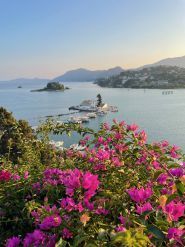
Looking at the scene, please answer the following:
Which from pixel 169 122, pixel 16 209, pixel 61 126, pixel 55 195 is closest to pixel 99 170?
pixel 55 195

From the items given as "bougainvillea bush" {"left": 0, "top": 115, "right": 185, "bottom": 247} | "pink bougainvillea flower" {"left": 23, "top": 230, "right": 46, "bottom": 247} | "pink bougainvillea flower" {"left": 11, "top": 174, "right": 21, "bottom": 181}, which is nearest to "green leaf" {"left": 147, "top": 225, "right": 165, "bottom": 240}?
"bougainvillea bush" {"left": 0, "top": 115, "right": 185, "bottom": 247}

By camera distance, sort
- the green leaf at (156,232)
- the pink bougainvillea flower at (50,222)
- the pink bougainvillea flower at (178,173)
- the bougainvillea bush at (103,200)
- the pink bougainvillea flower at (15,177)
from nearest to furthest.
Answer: the green leaf at (156,232)
the bougainvillea bush at (103,200)
the pink bougainvillea flower at (50,222)
the pink bougainvillea flower at (178,173)
the pink bougainvillea flower at (15,177)

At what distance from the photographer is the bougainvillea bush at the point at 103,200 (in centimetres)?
126

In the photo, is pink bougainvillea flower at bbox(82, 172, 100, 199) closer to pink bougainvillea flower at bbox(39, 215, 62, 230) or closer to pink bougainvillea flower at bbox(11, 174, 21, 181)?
pink bougainvillea flower at bbox(39, 215, 62, 230)

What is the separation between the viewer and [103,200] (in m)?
1.58

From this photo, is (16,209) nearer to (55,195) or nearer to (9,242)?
(55,195)

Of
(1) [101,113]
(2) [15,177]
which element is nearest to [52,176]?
(2) [15,177]

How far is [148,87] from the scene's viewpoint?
116 metres

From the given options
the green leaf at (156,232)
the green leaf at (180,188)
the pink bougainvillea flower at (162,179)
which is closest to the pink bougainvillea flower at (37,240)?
the green leaf at (156,232)

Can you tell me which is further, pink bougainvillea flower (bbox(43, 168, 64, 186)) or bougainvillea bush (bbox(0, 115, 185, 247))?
pink bougainvillea flower (bbox(43, 168, 64, 186))

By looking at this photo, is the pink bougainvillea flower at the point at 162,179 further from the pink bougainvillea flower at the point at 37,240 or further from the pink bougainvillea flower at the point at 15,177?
the pink bougainvillea flower at the point at 15,177

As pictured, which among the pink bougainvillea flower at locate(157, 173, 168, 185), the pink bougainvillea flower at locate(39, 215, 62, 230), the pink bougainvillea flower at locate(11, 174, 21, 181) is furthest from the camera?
the pink bougainvillea flower at locate(11, 174, 21, 181)

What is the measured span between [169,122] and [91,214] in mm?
44118

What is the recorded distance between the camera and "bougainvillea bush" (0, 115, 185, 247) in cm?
126
